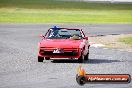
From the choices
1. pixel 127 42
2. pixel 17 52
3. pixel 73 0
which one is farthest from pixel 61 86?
pixel 73 0

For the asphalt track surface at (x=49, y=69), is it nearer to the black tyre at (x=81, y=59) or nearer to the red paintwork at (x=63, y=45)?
the black tyre at (x=81, y=59)

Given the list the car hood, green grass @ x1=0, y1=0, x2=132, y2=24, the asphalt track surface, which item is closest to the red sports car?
the car hood

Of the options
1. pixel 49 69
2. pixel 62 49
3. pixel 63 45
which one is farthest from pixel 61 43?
pixel 49 69

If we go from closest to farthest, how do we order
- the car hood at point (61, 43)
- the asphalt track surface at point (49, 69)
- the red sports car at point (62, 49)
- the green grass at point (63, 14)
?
the asphalt track surface at point (49, 69), the red sports car at point (62, 49), the car hood at point (61, 43), the green grass at point (63, 14)

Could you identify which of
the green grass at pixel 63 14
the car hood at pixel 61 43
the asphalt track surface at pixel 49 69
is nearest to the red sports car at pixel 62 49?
the car hood at pixel 61 43

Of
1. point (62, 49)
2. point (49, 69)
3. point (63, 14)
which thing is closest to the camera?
point (49, 69)

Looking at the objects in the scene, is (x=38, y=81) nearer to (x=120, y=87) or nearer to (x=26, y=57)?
(x=120, y=87)

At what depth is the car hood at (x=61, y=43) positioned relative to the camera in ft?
72.5

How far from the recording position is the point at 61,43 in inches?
879

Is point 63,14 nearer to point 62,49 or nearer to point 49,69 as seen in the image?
point 62,49

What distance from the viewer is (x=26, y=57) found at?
2461 cm

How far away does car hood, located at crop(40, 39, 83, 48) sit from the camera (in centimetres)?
2211

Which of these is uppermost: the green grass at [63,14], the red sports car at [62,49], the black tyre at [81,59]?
the red sports car at [62,49]

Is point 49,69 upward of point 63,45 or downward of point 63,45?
downward
